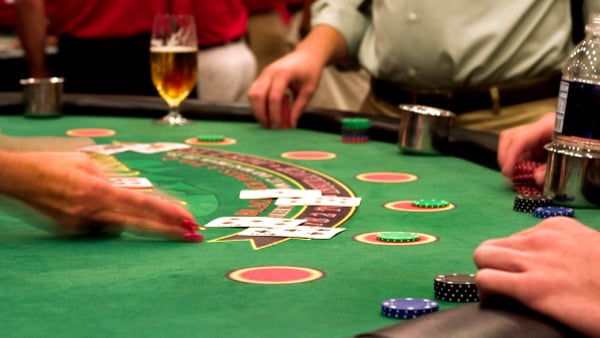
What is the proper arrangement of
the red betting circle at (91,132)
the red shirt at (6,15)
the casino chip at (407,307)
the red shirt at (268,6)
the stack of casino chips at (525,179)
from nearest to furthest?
the casino chip at (407,307) < the stack of casino chips at (525,179) < the red betting circle at (91,132) < the red shirt at (6,15) < the red shirt at (268,6)

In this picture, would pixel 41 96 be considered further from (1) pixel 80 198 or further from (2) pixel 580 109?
(2) pixel 580 109

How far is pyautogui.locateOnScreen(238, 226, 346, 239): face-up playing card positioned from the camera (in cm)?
190

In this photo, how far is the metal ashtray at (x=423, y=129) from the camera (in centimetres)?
275

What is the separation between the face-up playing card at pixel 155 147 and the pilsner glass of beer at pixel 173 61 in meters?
0.40

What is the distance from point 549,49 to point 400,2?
475 millimetres

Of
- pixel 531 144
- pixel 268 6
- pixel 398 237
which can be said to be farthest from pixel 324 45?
pixel 268 6

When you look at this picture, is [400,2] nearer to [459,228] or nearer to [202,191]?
[202,191]

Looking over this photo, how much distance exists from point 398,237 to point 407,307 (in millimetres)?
465

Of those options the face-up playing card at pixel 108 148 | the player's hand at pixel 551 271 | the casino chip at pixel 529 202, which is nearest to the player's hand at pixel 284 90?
the face-up playing card at pixel 108 148

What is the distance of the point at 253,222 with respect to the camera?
79.0 inches

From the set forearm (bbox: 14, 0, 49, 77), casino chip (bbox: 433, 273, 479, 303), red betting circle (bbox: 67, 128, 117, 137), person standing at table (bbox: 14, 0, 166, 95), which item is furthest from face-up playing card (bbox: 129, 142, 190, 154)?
person standing at table (bbox: 14, 0, 166, 95)

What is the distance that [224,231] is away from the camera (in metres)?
1.96

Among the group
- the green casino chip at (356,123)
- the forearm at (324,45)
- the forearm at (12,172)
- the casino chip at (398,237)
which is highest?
the forearm at (324,45)

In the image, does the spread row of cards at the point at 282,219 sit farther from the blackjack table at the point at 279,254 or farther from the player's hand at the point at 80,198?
the player's hand at the point at 80,198
